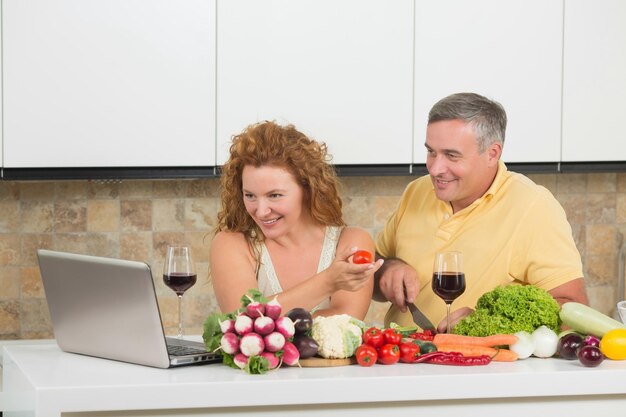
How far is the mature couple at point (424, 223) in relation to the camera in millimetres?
2752

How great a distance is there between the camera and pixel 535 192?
2828 mm

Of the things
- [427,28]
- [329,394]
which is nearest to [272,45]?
[427,28]

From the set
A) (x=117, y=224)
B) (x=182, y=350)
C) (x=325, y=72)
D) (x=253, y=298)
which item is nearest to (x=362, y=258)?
(x=253, y=298)

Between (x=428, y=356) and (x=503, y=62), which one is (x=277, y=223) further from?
(x=503, y=62)

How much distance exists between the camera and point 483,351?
2236 millimetres

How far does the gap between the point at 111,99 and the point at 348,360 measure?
1.70 meters

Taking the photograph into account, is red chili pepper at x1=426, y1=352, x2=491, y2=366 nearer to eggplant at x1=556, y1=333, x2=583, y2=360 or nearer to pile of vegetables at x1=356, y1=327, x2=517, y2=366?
pile of vegetables at x1=356, y1=327, x2=517, y2=366

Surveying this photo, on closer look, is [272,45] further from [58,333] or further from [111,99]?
[58,333]

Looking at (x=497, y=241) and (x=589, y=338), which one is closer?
(x=589, y=338)

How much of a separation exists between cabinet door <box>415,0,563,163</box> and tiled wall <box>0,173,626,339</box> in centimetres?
47

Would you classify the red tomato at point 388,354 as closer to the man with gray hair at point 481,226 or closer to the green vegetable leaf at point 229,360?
the green vegetable leaf at point 229,360

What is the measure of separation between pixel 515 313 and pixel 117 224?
2042 millimetres

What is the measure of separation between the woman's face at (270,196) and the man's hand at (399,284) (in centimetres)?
32

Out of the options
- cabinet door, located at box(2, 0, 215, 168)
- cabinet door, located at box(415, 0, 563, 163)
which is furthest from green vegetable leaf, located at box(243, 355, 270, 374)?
cabinet door, located at box(415, 0, 563, 163)
